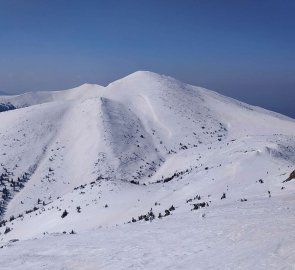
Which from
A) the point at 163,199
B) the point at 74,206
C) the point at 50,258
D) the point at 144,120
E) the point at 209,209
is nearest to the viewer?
the point at 50,258

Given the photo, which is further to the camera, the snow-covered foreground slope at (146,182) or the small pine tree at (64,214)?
the small pine tree at (64,214)

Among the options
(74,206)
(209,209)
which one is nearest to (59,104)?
(74,206)

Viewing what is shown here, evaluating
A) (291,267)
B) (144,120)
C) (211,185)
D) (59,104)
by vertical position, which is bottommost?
(291,267)

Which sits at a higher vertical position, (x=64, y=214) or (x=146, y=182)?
(x=146, y=182)

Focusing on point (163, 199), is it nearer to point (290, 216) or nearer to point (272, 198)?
point (272, 198)

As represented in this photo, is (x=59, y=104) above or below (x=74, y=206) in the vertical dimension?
above

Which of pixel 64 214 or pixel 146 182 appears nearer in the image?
pixel 64 214

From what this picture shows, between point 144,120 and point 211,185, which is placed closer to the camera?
point 211,185

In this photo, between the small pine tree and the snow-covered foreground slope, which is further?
the small pine tree
